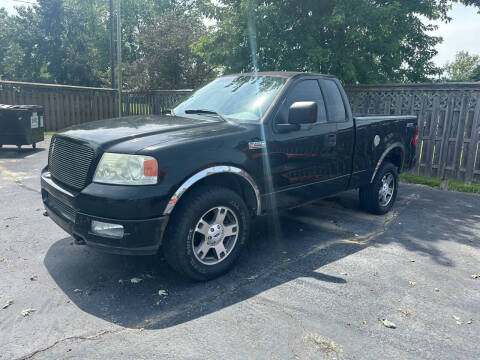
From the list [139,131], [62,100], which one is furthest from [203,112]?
[62,100]

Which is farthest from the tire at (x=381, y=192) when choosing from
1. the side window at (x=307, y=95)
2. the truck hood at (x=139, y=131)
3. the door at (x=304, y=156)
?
the truck hood at (x=139, y=131)

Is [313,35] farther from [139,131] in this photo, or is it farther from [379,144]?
[139,131]

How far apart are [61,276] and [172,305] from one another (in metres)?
1.20

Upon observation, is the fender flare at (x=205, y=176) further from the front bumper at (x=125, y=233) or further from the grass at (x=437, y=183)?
the grass at (x=437, y=183)

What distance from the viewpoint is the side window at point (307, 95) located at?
174 inches

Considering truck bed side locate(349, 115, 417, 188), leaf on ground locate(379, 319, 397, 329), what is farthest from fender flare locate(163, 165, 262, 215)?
truck bed side locate(349, 115, 417, 188)

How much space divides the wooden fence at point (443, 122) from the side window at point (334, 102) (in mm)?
4051

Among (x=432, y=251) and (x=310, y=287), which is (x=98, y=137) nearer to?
(x=310, y=287)

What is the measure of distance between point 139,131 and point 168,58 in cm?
1699

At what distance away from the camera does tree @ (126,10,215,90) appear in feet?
64.0

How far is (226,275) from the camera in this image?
3865 millimetres

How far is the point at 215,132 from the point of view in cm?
379

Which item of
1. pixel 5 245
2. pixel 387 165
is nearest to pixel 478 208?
pixel 387 165

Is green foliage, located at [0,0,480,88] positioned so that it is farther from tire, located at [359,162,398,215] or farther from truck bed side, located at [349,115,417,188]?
tire, located at [359,162,398,215]
